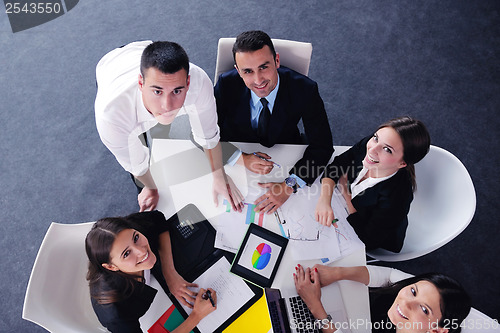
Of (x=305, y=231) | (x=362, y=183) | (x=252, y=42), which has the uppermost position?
(x=252, y=42)

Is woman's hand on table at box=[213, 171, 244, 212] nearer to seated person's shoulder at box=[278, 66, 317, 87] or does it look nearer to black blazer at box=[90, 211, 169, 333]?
black blazer at box=[90, 211, 169, 333]

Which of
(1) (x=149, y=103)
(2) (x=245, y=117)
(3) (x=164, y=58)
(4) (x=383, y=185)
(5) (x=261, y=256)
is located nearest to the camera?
(3) (x=164, y=58)

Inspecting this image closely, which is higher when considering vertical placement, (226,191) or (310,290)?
(226,191)

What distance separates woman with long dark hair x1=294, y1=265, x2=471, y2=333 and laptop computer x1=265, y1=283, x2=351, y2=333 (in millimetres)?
32

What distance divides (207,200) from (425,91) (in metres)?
2.18

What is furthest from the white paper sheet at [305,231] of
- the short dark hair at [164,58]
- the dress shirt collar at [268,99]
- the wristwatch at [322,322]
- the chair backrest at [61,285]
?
the chair backrest at [61,285]

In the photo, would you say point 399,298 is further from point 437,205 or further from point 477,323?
point 437,205

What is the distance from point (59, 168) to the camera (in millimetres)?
2805

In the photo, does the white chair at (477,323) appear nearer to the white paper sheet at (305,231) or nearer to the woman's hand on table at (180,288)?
the white paper sheet at (305,231)

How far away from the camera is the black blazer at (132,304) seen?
1.56 m

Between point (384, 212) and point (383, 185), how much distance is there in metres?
0.13

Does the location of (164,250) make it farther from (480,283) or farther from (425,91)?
(425,91)

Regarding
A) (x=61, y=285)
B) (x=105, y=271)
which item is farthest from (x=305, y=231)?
(x=61, y=285)

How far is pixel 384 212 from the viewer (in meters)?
1.80
